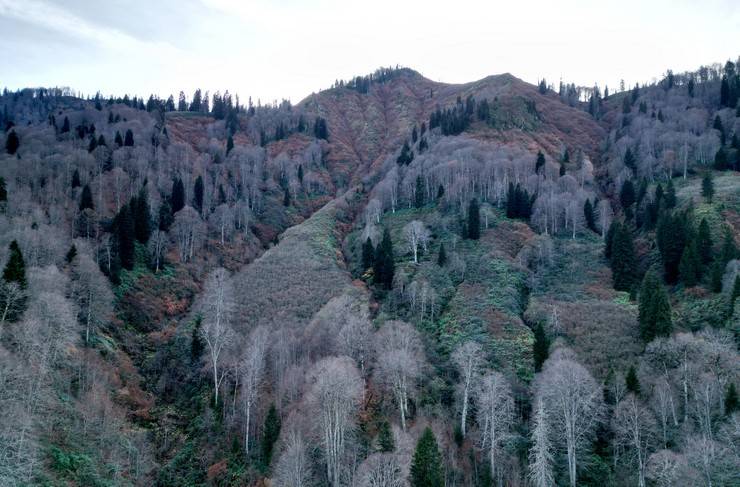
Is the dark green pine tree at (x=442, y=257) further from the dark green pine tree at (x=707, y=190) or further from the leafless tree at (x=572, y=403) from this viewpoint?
the dark green pine tree at (x=707, y=190)

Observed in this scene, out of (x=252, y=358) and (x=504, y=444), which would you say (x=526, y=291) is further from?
(x=252, y=358)

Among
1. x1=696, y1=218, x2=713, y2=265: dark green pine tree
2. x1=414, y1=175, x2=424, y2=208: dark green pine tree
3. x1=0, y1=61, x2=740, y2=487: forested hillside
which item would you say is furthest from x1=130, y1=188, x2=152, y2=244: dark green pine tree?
x1=696, y1=218, x2=713, y2=265: dark green pine tree

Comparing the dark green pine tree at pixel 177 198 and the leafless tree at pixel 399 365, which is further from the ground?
the dark green pine tree at pixel 177 198

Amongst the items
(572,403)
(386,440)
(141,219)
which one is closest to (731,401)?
(572,403)

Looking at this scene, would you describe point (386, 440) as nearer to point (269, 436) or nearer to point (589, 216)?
point (269, 436)

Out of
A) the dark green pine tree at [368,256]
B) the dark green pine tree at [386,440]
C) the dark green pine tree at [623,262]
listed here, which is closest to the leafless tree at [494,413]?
Answer: the dark green pine tree at [386,440]

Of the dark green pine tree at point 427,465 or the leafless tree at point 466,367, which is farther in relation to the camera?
the leafless tree at point 466,367

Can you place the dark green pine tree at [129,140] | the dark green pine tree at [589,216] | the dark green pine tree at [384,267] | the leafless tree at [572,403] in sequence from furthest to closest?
the dark green pine tree at [129,140] < the dark green pine tree at [589,216] < the dark green pine tree at [384,267] < the leafless tree at [572,403]
